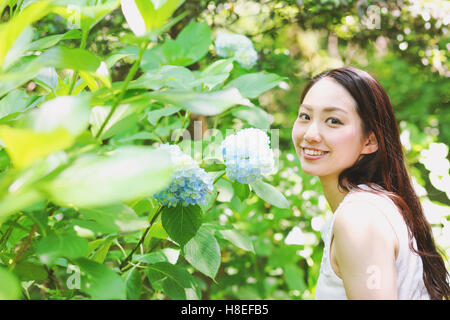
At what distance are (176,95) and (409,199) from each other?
84cm

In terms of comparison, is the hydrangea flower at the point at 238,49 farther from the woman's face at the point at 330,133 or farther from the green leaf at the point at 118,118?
the green leaf at the point at 118,118

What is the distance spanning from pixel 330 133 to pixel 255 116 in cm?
23

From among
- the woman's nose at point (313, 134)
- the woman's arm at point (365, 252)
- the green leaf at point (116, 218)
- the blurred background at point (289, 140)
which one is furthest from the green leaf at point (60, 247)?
the blurred background at point (289, 140)

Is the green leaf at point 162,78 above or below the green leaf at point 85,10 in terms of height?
below

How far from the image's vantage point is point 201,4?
2084mm

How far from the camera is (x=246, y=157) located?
0.81 m

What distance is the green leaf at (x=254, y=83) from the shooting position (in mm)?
1018

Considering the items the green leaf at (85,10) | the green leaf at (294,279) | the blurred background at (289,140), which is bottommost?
the green leaf at (294,279)

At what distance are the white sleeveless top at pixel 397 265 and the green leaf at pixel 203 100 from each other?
1.79 feet

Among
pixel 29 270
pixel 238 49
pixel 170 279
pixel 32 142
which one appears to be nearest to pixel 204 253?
pixel 170 279

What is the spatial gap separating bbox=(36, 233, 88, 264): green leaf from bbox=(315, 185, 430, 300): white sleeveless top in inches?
23.8

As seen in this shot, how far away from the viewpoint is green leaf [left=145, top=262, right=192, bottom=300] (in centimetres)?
76
